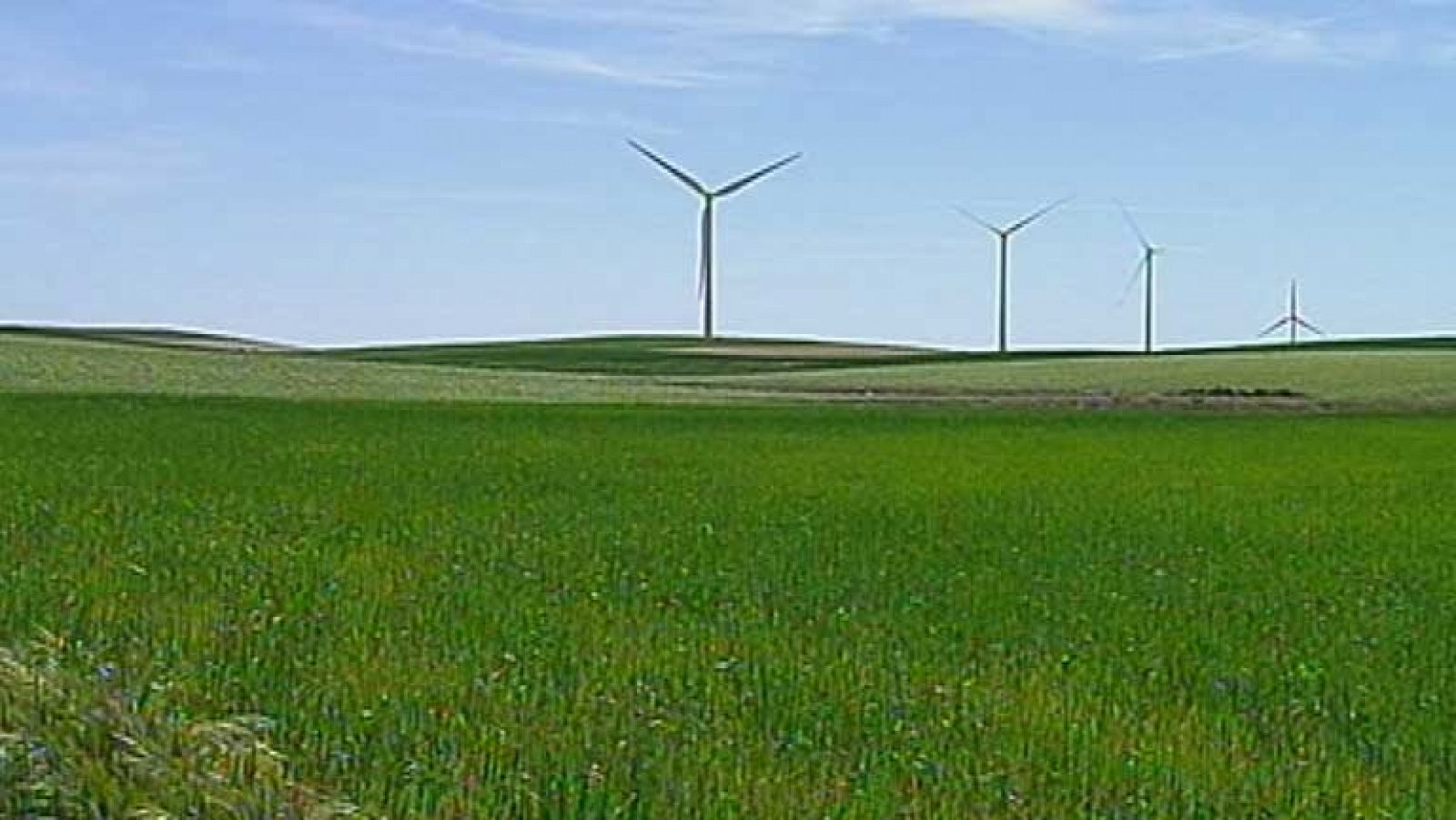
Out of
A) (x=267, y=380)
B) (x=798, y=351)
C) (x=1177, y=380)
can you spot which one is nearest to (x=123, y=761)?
(x=267, y=380)

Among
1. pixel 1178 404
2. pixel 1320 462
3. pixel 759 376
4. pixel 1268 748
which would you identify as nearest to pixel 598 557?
pixel 1268 748

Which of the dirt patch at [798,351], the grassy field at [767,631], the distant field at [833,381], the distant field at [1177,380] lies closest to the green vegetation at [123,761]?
the grassy field at [767,631]

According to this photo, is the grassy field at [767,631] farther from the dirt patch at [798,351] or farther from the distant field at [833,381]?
the dirt patch at [798,351]

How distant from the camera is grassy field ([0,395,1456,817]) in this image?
31.6 ft

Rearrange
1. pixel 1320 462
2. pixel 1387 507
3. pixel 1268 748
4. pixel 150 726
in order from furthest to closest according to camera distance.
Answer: pixel 1320 462, pixel 1387 507, pixel 1268 748, pixel 150 726

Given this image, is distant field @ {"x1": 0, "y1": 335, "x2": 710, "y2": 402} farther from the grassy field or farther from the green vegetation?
the green vegetation

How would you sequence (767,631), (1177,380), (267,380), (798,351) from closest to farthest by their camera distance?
(767,631), (267,380), (1177,380), (798,351)

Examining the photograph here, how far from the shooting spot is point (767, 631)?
13977 millimetres

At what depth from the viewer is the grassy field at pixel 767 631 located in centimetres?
964

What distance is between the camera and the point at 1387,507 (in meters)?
26.2

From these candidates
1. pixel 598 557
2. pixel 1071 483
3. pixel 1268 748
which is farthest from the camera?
pixel 1071 483

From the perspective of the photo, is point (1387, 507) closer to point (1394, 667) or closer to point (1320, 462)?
point (1320, 462)

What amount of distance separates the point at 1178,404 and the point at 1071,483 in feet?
119

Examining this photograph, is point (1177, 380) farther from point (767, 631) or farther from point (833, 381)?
point (767, 631)
